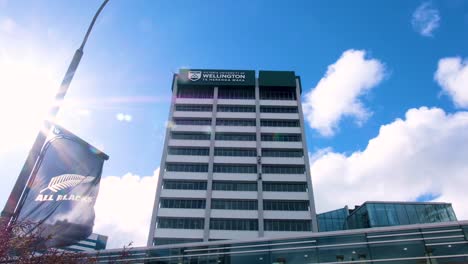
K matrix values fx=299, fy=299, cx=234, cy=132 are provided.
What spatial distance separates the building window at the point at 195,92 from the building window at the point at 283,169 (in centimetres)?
1928

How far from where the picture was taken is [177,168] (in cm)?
Result: 5094

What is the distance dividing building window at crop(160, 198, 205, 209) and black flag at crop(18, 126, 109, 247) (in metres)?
35.5

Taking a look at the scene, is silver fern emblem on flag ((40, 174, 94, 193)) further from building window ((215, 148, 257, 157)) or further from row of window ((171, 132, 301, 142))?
row of window ((171, 132, 301, 142))

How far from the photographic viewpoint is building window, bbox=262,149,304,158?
52.8 metres

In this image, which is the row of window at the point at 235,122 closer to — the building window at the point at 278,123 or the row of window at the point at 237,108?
the building window at the point at 278,123

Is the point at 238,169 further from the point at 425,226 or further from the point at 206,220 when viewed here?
the point at 425,226

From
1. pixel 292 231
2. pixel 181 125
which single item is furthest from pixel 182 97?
pixel 292 231

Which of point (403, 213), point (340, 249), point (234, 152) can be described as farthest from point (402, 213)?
point (234, 152)

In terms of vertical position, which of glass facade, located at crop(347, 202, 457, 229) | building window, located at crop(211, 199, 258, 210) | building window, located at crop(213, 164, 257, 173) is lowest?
glass facade, located at crop(347, 202, 457, 229)

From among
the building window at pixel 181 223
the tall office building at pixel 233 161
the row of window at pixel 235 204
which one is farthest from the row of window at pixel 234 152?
the building window at pixel 181 223

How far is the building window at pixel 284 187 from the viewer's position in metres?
48.6

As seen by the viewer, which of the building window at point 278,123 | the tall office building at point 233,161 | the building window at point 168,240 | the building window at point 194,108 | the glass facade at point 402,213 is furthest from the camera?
the building window at point 194,108

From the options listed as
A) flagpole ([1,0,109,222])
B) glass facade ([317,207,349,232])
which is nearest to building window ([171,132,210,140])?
glass facade ([317,207,349,232])

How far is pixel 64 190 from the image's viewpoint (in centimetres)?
1049
